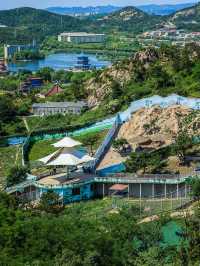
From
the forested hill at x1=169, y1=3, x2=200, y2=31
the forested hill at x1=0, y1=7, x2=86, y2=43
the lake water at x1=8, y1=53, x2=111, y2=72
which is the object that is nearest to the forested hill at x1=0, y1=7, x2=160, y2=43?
the forested hill at x1=0, y1=7, x2=86, y2=43

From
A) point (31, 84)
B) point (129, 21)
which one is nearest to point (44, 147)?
point (31, 84)

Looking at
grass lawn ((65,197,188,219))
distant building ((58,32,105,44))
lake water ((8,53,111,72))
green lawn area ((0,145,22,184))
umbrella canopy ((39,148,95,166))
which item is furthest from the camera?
distant building ((58,32,105,44))

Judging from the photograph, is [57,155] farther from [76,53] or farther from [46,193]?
[76,53]

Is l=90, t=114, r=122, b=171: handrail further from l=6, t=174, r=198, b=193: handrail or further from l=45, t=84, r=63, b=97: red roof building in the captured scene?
l=45, t=84, r=63, b=97: red roof building

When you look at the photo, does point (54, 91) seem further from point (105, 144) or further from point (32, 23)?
point (32, 23)

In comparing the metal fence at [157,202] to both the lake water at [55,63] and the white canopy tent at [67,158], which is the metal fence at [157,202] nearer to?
the white canopy tent at [67,158]

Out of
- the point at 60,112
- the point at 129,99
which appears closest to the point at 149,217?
the point at 129,99
